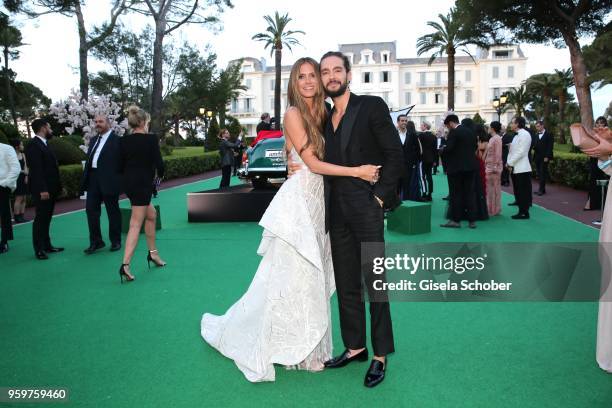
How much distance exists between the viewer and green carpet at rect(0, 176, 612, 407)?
123 inches

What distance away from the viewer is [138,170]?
19.9 feet

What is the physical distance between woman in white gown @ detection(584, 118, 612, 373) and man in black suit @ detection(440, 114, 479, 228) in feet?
17.7

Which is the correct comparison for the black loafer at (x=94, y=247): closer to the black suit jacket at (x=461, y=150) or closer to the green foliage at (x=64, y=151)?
the black suit jacket at (x=461, y=150)

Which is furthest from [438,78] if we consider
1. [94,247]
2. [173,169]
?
[94,247]

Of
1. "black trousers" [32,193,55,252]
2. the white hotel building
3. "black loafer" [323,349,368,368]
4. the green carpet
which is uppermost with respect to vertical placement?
the white hotel building

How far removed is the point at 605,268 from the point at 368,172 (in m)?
1.72

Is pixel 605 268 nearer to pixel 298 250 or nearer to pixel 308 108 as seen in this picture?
pixel 298 250

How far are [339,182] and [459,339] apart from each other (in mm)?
1708

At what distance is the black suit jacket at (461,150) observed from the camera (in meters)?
8.66

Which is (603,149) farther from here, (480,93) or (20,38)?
(480,93)

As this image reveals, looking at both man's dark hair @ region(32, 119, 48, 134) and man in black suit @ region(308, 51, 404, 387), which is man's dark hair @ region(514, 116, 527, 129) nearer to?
man in black suit @ region(308, 51, 404, 387)

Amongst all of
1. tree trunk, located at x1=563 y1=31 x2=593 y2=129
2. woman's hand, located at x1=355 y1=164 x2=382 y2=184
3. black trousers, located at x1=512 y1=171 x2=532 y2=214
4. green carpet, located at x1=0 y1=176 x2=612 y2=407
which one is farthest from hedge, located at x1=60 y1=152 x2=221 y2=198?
tree trunk, located at x1=563 y1=31 x2=593 y2=129

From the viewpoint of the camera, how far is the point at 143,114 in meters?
6.00

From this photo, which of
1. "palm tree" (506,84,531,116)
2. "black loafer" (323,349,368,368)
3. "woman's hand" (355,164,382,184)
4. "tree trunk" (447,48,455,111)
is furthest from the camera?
"palm tree" (506,84,531,116)
